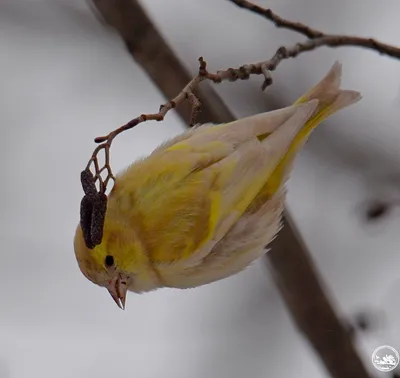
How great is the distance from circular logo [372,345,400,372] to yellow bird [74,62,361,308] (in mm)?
716

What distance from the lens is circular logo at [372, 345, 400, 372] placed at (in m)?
3.35

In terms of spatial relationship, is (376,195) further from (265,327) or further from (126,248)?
(265,327)

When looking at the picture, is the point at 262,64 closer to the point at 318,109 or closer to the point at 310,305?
the point at 318,109

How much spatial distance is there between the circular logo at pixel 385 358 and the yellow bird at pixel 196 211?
0.72 m

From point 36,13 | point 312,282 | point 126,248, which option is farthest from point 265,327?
point 36,13

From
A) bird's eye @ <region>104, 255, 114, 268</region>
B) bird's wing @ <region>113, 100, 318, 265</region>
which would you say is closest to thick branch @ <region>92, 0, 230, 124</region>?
bird's wing @ <region>113, 100, 318, 265</region>

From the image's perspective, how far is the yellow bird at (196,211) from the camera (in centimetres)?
312

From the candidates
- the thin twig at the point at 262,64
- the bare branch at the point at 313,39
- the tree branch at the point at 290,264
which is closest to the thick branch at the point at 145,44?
the tree branch at the point at 290,264

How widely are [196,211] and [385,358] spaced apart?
3.46 ft

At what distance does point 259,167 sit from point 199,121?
423 mm

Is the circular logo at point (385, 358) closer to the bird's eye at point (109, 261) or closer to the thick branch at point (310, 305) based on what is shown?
the thick branch at point (310, 305)

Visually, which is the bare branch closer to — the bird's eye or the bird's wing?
the bird's wing

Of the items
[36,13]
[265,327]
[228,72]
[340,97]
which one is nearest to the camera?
[228,72]

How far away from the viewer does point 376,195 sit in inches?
133
